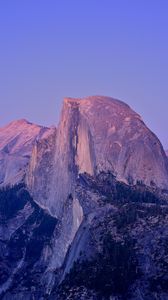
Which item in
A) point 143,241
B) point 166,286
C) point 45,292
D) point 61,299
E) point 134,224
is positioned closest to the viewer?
point 166,286

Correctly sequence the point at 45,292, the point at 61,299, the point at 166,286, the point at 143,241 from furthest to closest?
the point at 45,292 < the point at 143,241 < the point at 61,299 < the point at 166,286

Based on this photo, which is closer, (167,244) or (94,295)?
(94,295)

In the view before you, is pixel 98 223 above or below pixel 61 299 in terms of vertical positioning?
above

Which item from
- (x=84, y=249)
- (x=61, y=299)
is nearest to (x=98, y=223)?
(x=84, y=249)

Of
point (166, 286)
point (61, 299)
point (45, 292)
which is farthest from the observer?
point (45, 292)

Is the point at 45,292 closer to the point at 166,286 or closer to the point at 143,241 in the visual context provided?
the point at 143,241

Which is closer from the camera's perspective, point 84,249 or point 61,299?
point 61,299

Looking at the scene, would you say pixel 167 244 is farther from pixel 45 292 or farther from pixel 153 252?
pixel 45 292

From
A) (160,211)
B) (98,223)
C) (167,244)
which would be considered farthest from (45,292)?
(167,244)
